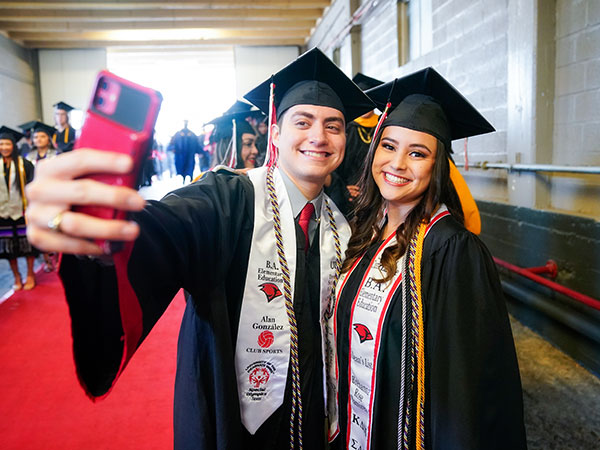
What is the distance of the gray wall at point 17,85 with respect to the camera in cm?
1015

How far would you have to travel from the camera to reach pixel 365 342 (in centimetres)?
130

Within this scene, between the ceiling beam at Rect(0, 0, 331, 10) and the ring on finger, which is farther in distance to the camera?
→ the ceiling beam at Rect(0, 0, 331, 10)

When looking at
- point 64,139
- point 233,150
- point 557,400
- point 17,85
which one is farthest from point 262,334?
point 17,85

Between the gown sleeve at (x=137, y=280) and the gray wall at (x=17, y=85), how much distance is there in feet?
37.3

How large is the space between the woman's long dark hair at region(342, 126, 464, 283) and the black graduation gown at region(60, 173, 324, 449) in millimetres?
219

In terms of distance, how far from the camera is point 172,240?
939mm

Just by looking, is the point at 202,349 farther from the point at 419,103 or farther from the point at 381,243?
the point at 419,103

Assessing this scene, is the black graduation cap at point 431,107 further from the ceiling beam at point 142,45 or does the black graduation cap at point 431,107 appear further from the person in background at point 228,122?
the ceiling beam at point 142,45

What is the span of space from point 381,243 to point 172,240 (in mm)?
763

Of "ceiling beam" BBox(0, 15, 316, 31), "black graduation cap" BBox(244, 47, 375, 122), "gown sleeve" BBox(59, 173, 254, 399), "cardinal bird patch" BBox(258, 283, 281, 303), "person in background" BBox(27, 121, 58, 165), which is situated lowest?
"cardinal bird patch" BBox(258, 283, 281, 303)

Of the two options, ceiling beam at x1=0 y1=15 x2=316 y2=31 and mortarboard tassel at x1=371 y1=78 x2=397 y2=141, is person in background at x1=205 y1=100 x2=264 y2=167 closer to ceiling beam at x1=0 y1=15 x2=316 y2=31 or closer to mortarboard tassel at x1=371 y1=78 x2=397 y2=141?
mortarboard tassel at x1=371 y1=78 x2=397 y2=141

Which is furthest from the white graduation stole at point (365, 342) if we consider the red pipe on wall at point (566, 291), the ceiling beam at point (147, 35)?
the ceiling beam at point (147, 35)

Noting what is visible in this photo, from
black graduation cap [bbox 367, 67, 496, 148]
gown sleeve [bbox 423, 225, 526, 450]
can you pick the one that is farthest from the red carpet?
black graduation cap [bbox 367, 67, 496, 148]

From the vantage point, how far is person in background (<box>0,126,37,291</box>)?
4.78m
